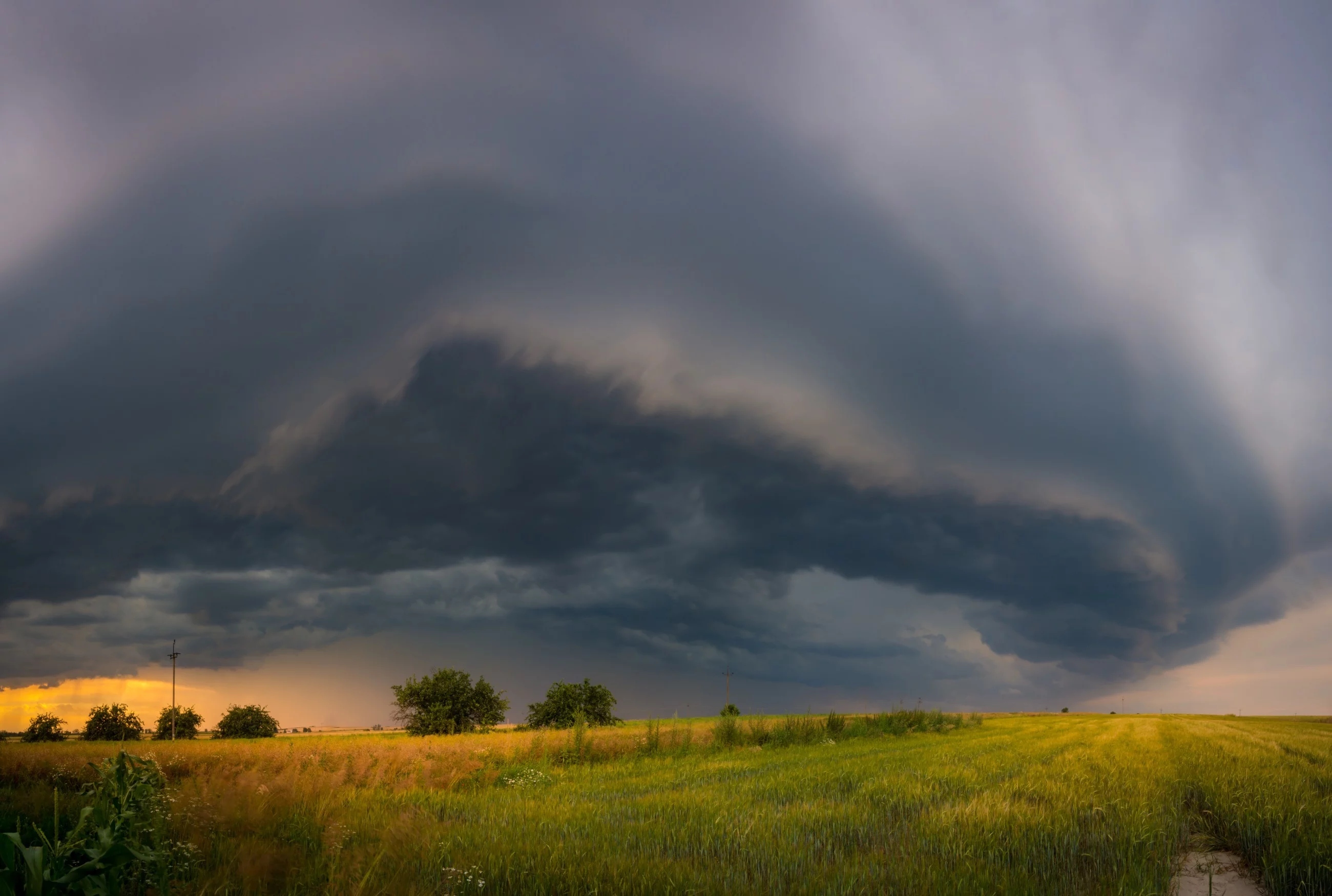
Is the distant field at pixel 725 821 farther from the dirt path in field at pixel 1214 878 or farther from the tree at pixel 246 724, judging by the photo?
the tree at pixel 246 724

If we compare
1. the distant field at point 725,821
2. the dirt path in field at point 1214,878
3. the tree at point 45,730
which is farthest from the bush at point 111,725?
the dirt path in field at point 1214,878

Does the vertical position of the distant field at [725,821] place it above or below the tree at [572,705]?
above

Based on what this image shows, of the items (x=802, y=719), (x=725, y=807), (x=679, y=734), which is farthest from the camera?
(x=802, y=719)

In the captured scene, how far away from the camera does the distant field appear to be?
7125 mm

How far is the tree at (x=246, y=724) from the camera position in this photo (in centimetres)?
7612

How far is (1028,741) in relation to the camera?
31.8 m

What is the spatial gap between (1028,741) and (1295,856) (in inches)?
1059

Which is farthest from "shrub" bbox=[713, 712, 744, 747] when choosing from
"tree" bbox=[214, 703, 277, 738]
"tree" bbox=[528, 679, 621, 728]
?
"tree" bbox=[214, 703, 277, 738]

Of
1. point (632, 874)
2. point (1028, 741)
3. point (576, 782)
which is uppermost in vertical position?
point (632, 874)

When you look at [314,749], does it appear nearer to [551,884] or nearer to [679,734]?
[679,734]

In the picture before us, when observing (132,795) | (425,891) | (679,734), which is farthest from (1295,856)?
(679,734)

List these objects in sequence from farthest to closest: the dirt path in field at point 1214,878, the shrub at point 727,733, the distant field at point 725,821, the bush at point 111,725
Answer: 1. the bush at point 111,725
2. the shrub at point 727,733
3. the dirt path in field at point 1214,878
4. the distant field at point 725,821

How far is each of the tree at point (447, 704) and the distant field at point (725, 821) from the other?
154 ft

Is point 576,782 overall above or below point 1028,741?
above
